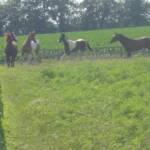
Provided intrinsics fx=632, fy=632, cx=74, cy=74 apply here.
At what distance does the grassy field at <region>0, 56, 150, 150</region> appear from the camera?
1039cm

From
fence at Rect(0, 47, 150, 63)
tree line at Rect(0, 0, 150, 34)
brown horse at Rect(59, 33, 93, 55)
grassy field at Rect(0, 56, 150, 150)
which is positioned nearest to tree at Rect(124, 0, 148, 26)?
tree line at Rect(0, 0, 150, 34)

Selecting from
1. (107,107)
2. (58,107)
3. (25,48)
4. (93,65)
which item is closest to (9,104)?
(58,107)

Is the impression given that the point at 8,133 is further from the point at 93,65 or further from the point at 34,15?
the point at 34,15

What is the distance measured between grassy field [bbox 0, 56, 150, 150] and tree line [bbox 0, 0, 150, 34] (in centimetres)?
6875

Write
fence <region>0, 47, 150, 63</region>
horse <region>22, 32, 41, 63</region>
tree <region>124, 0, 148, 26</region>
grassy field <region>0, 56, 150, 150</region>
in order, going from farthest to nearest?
tree <region>124, 0, 148, 26</region> → fence <region>0, 47, 150, 63</region> → horse <region>22, 32, 41, 63</region> → grassy field <region>0, 56, 150, 150</region>

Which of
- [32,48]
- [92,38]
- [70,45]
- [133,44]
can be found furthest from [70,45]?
[92,38]

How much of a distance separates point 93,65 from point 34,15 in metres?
71.6

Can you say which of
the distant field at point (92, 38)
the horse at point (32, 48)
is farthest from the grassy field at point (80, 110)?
the distant field at point (92, 38)

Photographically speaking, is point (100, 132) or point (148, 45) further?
point (148, 45)

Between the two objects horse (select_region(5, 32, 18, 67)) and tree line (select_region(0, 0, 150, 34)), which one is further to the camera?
tree line (select_region(0, 0, 150, 34))

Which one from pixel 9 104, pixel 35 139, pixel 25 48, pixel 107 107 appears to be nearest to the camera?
pixel 35 139

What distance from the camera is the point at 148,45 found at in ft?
90.9

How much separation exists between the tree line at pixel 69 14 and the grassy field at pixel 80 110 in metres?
68.7

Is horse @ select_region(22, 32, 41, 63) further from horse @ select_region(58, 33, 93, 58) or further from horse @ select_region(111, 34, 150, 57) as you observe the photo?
horse @ select_region(111, 34, 150, 57)
